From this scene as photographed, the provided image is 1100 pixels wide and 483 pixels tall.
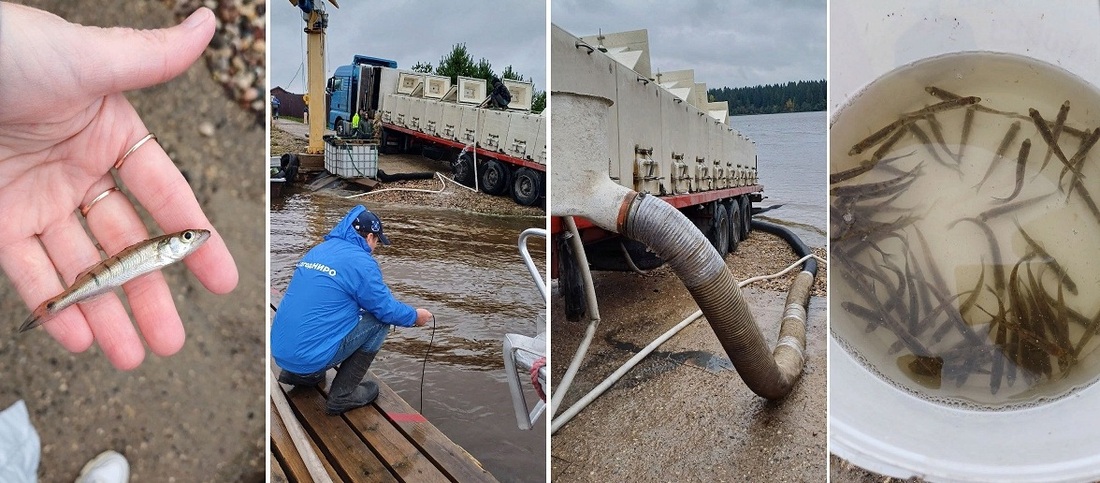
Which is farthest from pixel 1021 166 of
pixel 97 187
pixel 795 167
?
pixel 97 187

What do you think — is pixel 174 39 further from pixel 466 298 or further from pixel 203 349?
pixel 466 298

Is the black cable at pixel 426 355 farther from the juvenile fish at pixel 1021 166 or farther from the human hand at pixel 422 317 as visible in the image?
the juvenile fish at pixel 1021 166

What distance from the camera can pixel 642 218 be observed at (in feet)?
3.98

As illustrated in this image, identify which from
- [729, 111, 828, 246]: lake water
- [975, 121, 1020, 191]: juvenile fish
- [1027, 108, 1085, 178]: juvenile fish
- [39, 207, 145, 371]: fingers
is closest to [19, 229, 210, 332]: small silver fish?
[39, 207, 145, 371]: fingers

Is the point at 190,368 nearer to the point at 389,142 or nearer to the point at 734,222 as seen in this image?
the point at 389,142

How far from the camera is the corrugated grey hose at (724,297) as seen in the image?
3.99 ft

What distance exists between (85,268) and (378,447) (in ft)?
2.50

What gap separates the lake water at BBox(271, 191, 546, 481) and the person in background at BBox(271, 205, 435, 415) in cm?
3

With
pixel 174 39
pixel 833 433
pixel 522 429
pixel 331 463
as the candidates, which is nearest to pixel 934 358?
pixel 833 433

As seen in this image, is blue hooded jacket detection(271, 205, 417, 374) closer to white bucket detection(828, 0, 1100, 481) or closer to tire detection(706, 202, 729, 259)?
tire detection(706, 202, 729, 259)

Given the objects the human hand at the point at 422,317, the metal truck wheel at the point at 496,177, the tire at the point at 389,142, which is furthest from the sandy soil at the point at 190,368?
the metal truck wheel at the point at 496,177

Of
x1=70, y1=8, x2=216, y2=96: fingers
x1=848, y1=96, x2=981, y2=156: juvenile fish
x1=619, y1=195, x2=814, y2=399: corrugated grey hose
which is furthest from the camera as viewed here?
x1=848, y1=96, x2=981, y2=156: juvenile fish

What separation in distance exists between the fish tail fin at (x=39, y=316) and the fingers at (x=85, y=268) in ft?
0.06

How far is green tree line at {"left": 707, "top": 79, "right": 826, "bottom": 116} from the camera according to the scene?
129 centimetres
